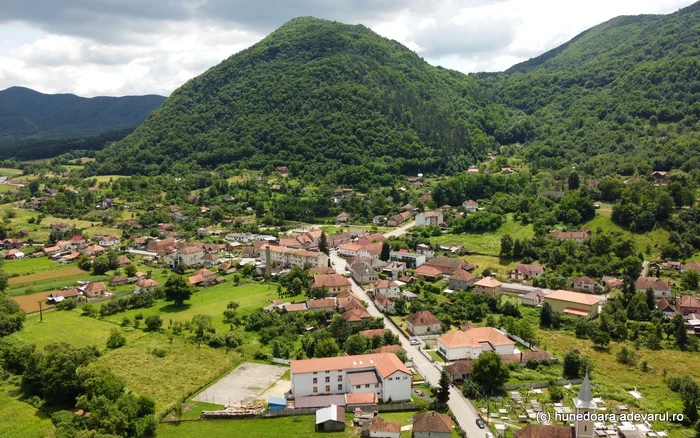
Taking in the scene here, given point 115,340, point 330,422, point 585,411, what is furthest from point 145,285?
point 585,411

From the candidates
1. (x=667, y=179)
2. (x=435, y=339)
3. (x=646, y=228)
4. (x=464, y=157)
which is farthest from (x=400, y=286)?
(x=464, y=157)

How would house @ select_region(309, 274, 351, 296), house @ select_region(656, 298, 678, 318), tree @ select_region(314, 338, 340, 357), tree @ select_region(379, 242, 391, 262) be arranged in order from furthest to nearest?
tree @ select_region(379, 242, 391, 262)
house @ select_region(309, 274, 351, 296)
house @ select_region(656, 298, 678, 318)
tree @ select_region(314, 338, 340, 357)

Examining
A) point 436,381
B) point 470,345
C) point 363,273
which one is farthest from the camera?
point 363,273

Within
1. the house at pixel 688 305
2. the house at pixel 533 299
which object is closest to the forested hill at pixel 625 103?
the house at pixel 688 305

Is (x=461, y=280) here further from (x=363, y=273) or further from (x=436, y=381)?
(x=436, y=381)

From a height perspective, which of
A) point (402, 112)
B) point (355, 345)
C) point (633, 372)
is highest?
point (402, 112)

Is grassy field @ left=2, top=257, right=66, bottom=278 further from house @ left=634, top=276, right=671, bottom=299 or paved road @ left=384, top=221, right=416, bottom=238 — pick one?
house @ left=634, top=276, right=671, bottom=299

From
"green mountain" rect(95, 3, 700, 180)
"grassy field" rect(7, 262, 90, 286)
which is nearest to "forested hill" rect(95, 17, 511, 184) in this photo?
"green mountain" rect(95, 3, 700, 180)
